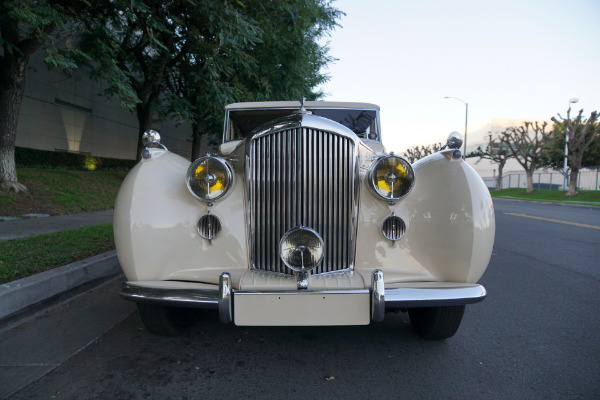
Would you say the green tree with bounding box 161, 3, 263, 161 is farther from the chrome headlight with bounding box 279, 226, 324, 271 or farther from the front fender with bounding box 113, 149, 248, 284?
the chrome headlight with bounding box 279, 226, 324, 271

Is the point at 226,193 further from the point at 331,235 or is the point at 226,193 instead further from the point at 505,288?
the point at 505,288

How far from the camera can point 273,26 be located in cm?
897

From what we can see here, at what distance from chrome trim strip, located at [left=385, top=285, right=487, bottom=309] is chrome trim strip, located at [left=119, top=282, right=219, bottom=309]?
3.10 feet

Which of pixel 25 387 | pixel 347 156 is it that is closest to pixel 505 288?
pixel 347 156

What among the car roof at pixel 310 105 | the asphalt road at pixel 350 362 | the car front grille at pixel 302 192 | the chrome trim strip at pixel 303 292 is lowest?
the asphalt road at pixel 350 362

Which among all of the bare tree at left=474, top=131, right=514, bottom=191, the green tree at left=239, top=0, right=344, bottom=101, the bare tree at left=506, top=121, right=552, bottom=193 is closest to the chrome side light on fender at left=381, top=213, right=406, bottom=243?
the green tree at left=239, top=0, right=344, bottom=101

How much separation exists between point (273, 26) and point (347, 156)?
7.83 m

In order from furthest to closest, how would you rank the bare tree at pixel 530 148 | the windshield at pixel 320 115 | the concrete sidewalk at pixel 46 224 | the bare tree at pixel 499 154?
1. the bare tree at pixel 499 154
2. the bare tree at pixel 530 148
3. the concrete sidewalk at pixel 46 224
4. the windshield at pixel 320 115

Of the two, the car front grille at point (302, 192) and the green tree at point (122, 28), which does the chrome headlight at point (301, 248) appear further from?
the green tree at point (122, 28)

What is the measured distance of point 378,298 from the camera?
1.90 m

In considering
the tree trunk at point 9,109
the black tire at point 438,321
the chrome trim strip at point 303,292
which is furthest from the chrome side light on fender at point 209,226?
the tree trunk at point 9,109

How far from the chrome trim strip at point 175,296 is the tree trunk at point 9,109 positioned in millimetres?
7907

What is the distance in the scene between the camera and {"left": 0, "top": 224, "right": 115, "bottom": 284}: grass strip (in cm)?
340

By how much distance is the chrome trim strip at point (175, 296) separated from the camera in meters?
1.94
